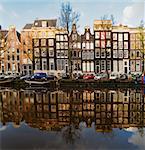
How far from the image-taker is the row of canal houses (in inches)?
683

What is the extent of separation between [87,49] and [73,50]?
3.06 ft

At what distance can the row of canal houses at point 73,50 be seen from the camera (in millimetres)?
17344

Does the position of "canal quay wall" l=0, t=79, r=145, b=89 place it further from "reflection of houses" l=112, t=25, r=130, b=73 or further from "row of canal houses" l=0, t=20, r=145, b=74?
"reflection of houses" l=112, t=25, r=130, b=73

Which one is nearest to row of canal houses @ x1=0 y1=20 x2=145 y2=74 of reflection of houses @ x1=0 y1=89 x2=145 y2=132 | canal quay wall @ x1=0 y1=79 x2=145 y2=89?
canal quay wall @ x1=0 y1=79 x2=145 y2=89

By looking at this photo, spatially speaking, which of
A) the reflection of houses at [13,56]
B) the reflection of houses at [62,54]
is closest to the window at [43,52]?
the reflection of houses at [62,54]

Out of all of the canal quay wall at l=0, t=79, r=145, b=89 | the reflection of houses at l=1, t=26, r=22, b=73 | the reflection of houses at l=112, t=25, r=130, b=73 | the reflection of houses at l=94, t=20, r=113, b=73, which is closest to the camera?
the canal quay wall at l=0, t=79, r=145, b=89

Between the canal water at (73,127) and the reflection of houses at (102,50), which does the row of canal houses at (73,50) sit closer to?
the reflection of houses at (102,50)

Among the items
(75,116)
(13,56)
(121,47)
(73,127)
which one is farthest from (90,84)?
(13,56)

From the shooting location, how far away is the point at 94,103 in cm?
653

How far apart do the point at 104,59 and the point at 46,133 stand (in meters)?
14.1

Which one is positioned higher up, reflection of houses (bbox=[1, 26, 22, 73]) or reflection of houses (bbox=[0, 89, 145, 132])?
reflection of houses (bbox=[1, 26, 22, 73])

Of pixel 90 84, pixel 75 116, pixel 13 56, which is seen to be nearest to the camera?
pixel 75 116

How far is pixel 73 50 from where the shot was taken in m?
17.6

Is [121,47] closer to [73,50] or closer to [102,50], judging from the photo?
[102,50]
